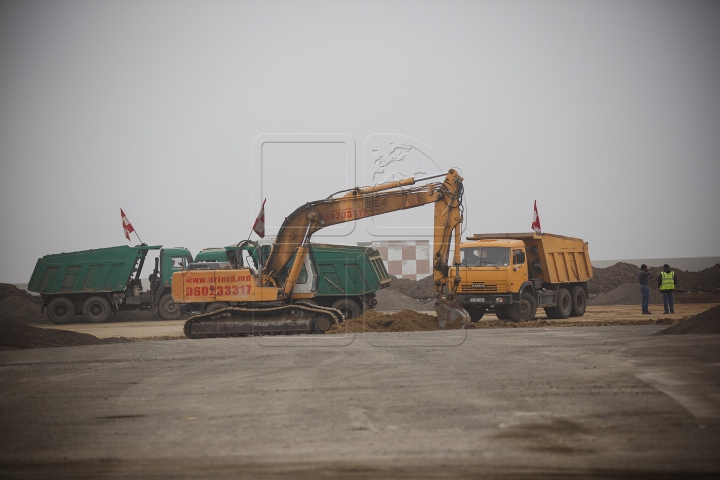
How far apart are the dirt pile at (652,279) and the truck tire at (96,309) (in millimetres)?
22778

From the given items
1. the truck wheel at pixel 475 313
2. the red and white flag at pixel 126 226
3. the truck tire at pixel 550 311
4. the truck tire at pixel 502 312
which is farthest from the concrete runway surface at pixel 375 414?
the red and white flag at pixel 126 226

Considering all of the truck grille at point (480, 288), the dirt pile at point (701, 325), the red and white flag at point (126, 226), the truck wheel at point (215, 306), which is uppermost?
the red and white flag at point (126, 226)

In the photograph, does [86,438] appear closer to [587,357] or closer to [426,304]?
[587,357]

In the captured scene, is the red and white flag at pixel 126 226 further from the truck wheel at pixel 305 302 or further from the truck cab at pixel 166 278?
the truck wheel at pixel 305 302

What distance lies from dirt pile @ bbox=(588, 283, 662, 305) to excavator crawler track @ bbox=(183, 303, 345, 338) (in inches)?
690

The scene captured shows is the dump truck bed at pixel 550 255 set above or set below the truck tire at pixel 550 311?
above

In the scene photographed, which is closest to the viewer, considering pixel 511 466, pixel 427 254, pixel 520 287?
pixel 511 466

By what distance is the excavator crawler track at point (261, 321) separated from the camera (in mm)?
18562

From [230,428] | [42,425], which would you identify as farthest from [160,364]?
[230,428]

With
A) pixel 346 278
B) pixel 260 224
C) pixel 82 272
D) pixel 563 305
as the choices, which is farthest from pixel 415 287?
→ pixel 260 224

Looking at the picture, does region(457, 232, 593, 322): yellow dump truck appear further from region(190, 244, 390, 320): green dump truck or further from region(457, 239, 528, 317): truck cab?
region(190, 244, 390, 320): green dump truck

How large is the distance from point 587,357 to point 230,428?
675 cm

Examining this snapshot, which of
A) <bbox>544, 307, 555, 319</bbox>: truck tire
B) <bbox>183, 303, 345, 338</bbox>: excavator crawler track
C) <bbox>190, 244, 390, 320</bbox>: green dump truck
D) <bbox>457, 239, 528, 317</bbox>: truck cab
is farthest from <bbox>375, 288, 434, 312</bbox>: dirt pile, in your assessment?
<bbox>183, 303, 345, 338</bbox>: excavator crawler track

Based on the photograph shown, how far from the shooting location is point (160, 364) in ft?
41.7
